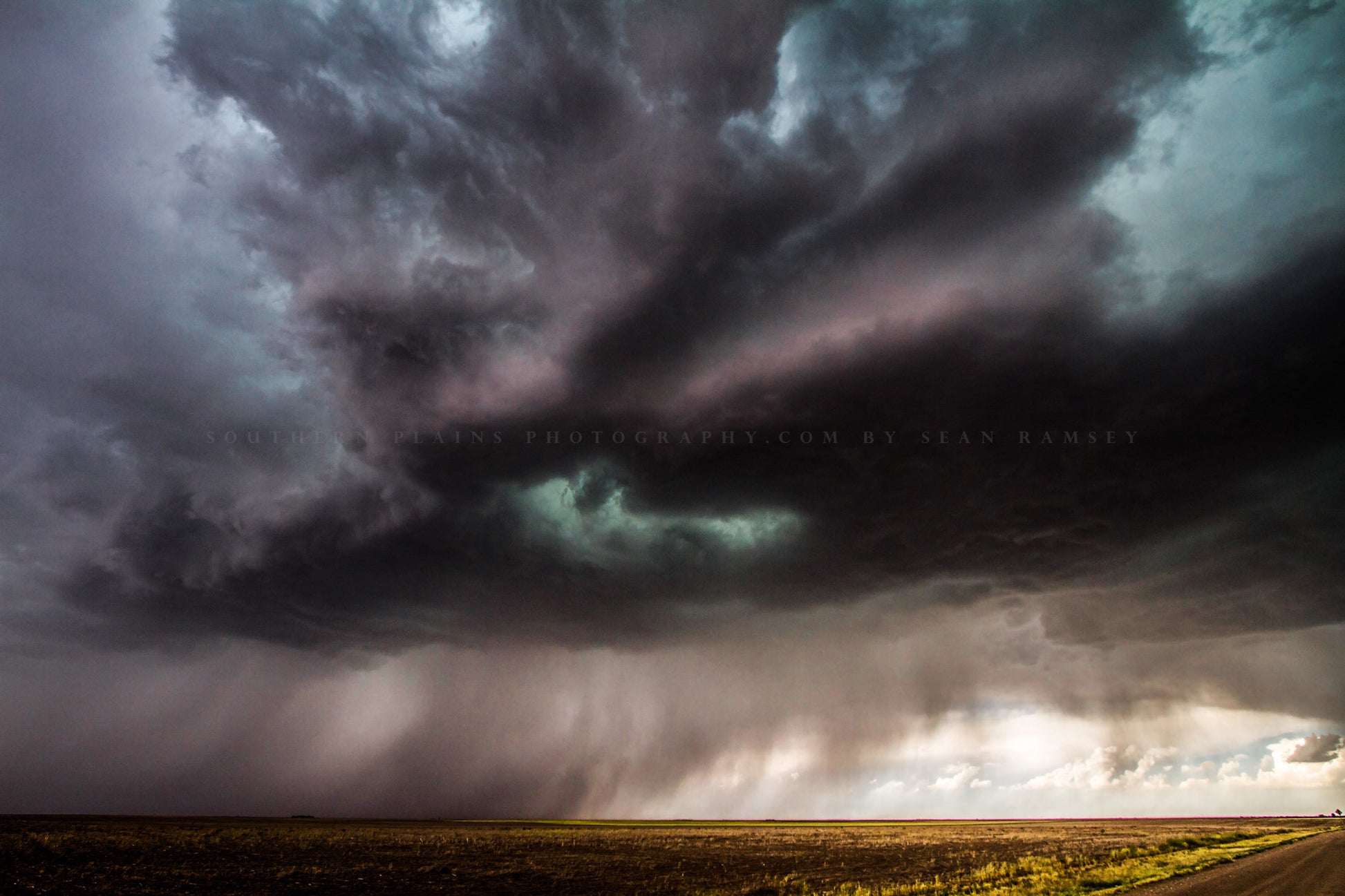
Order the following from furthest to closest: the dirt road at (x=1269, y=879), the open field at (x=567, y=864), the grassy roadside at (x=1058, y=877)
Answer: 1. the open field at (x=567, y=864)
2. the grassy roadside at (x=1058, y=877)
3. the dirt road at (x=1269, y=879)

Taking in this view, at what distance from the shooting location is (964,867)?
170 feet

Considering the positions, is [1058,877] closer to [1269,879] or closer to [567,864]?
[1269,879]

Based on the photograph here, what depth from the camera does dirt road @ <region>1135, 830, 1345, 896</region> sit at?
1341 inches

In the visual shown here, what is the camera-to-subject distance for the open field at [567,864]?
4003 centimetres

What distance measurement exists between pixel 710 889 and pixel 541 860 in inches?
1008

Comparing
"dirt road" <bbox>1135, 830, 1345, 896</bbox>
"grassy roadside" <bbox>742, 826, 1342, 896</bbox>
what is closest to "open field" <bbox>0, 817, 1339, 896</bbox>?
"grassy roadside" <bbox>742, 826, 1342, 896</bbox>

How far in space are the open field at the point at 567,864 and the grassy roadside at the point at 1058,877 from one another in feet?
0.65

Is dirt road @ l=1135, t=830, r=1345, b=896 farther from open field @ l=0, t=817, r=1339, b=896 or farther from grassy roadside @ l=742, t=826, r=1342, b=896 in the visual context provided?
open field @ l=0, t=817, r=1339, b=896

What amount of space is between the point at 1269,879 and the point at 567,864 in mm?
46646

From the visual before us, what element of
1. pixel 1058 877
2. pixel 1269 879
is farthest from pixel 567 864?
pixel 1269 879

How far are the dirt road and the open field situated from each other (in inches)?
93.3

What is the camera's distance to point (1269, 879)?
40188 mm

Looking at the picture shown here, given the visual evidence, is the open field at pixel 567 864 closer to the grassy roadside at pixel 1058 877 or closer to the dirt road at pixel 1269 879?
the grassy roadside at pixel 1058 877

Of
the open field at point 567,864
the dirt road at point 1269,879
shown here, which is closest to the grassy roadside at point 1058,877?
the open field at point 567,864
